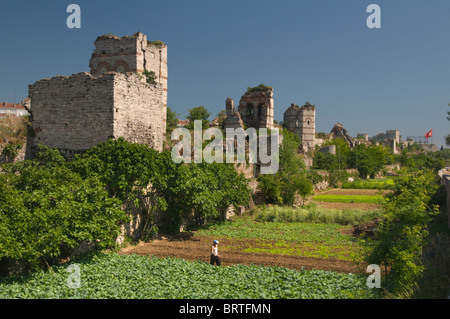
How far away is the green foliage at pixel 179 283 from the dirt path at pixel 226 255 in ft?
3.70

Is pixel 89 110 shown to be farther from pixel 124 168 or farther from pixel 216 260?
pixel 216 260

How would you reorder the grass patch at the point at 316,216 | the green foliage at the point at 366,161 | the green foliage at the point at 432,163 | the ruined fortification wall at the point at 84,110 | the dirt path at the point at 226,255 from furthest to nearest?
the green foliage at the point at 366,161 → the green foliage at the point at 432,163 → the grass patch at the point at 316,216 → the ruined fortification wall at the point at 84,110 → the dirt path at the point at 226,255

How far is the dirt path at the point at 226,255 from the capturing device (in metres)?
10.4

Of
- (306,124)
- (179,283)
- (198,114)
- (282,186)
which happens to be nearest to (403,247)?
(179,283)

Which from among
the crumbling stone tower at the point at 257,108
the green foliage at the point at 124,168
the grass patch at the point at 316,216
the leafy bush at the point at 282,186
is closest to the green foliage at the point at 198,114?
the crumbling stone tower at the point at 257,108

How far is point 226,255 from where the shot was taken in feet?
38.1

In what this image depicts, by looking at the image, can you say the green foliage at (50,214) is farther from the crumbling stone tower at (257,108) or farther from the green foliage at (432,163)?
the crumbling stone tower at (257,108)

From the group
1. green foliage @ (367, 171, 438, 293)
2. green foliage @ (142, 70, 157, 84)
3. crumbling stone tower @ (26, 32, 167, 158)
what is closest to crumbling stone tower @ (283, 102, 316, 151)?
green foliage @ (142, 70, 157, 84)

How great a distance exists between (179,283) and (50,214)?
3369 millimetres

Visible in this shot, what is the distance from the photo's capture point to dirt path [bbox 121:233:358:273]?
10391 mm

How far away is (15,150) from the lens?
12.7 m

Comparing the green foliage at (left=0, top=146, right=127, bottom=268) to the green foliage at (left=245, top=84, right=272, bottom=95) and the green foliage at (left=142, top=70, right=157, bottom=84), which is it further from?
the green foliage at (left=245, top=84, right=272, bottom=95)
